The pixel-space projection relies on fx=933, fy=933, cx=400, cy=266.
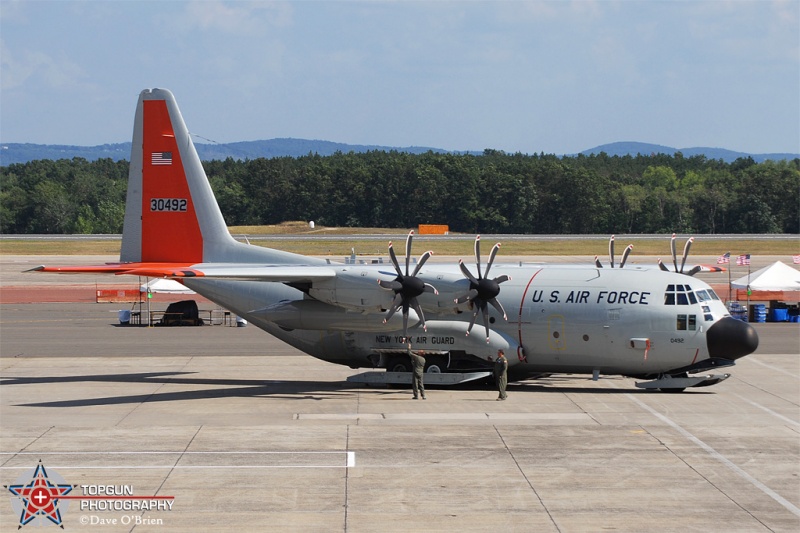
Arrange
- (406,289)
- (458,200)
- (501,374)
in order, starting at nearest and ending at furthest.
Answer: (406,289) < (501,374) < (458,200)

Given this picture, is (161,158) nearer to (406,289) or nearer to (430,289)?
(406,289)

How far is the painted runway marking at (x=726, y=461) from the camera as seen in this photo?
55.8ft

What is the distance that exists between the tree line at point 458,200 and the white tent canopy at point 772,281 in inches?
2777

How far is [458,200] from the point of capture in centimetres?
12069

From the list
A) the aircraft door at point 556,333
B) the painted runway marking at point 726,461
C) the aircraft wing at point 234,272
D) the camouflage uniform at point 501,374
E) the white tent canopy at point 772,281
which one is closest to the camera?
the painted runway marking at point 726,461

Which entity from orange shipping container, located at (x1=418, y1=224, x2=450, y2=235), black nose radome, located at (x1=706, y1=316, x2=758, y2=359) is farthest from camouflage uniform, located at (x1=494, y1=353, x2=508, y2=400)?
orange shipping container, located at (x1=418, y1=224, x2=450, y2=235)

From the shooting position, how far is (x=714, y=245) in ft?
314

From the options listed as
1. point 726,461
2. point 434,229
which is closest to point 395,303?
point 726,461

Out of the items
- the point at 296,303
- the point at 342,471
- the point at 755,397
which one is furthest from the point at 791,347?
the point at 342,471

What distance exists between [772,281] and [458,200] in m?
75.2

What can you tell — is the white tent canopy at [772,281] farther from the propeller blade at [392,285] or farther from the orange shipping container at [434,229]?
the orange shipping container at [434,229]

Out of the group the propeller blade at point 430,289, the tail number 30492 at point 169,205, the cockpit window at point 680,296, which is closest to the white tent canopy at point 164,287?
the tail number 30492 at point 169,205

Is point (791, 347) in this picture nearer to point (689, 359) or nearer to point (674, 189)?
point (689, 359)

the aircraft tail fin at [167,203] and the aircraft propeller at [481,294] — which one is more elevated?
the aircraft tail fin at [167,203]
